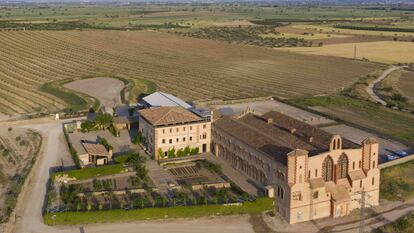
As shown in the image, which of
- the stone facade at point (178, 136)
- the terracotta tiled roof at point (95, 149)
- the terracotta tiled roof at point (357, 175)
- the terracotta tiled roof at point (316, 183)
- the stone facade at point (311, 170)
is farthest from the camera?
the stone facade at point (178, 136)

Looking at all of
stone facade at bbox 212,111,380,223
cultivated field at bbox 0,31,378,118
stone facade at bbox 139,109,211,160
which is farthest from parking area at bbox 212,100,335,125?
stone facade at bbox 212,111,380,223

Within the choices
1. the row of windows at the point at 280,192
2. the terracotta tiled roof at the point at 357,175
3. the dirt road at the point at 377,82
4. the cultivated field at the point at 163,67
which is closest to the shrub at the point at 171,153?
the row of windows at the point at 280,192

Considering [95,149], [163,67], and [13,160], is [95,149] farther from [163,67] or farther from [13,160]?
[163,67]

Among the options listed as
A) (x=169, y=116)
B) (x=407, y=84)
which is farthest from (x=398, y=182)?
(x=407, y=84)

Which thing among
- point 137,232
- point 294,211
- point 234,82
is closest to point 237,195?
point 294,211

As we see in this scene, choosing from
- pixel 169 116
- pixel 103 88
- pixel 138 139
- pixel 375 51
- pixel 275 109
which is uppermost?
pixel 375 51

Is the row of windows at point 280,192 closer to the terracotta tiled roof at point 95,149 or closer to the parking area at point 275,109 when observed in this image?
the terracotta tiled roof at point 95,149

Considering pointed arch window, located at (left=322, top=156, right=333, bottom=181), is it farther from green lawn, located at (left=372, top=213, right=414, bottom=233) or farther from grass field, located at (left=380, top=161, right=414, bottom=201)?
grass field, located at (left=380, top=161, right=414, bottom=201)

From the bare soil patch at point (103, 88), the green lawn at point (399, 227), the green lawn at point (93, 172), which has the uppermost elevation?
the bare soil patch at point (103, 88)
